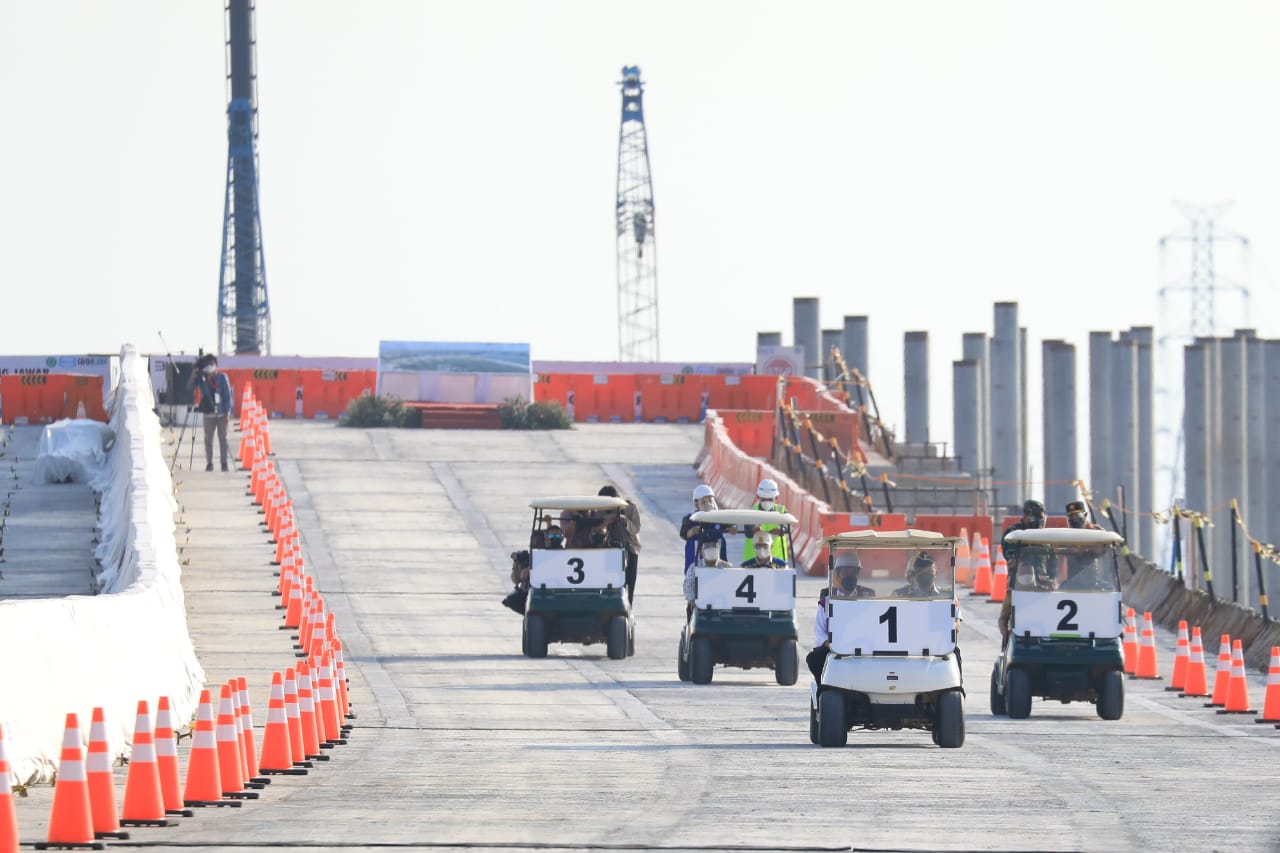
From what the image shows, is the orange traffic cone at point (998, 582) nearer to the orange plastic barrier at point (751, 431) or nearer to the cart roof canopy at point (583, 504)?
the cart roof canopy at point (583, 504)

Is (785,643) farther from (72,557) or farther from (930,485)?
(930,485)

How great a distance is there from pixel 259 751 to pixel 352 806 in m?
3.80

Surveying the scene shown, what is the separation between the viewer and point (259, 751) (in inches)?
742

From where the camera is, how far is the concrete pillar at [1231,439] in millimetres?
52013

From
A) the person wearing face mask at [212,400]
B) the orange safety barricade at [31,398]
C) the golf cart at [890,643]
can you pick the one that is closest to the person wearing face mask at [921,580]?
the golf cart at [890,643]

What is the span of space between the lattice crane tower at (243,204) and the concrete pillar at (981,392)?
2982 cm

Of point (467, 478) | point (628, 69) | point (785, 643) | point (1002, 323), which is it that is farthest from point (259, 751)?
point (628, 69)

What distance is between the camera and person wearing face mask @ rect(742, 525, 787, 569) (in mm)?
24516

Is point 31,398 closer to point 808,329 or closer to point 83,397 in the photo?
point 83,397

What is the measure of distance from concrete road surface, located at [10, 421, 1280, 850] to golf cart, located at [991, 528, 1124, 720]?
29 centimetres

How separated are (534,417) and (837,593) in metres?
34.1

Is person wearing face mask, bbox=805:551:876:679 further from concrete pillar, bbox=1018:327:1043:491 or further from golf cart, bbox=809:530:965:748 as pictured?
concrete pillar, bbox=1018:327:1043:491

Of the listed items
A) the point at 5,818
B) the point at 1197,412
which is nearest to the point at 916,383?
the point at 1197,412

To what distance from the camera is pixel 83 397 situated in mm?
49969
